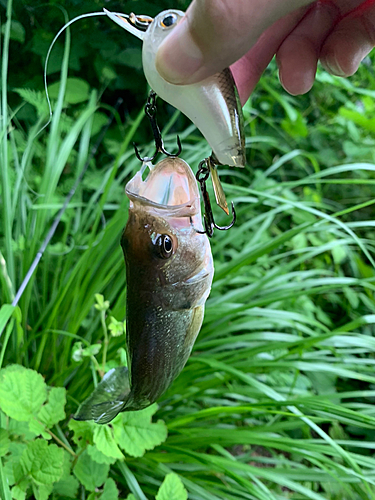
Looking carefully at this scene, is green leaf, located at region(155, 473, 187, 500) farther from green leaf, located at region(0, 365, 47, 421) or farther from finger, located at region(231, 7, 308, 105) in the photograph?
finger, located at region(231, 7, 308, 105)

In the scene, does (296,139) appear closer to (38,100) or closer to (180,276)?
(38,100)

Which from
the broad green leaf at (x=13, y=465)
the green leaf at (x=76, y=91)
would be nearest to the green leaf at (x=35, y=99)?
the green leaf at (x=76, y=91)

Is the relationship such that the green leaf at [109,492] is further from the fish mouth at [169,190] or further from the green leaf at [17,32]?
the green leaf at [17,32]

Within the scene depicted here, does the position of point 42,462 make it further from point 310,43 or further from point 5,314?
point 310,43

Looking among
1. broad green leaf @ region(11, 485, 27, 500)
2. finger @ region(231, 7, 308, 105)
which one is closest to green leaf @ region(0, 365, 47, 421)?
broad green leaf @ region(11, 485, 27, 500)

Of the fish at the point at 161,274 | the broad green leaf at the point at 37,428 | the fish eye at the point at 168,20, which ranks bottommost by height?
the broad green leaf at the point at 37,428
